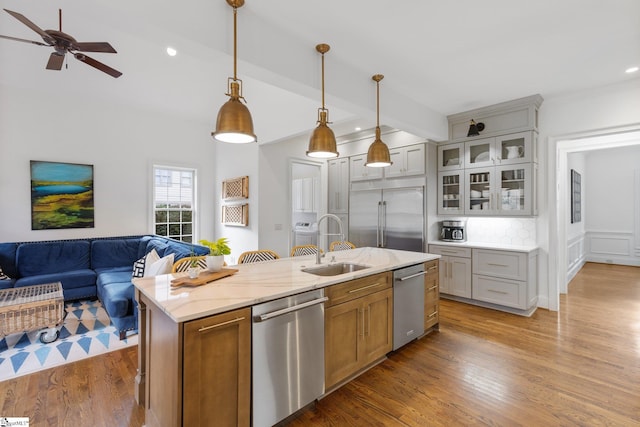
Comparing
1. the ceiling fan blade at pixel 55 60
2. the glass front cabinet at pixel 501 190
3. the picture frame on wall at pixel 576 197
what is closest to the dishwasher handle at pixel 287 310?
the ceiling fan blade at pixel 55 60

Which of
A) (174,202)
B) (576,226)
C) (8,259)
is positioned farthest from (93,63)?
(576,226)

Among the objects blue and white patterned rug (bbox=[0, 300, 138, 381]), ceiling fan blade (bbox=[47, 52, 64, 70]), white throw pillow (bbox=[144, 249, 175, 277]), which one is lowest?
blue and white patterned rug (bbox=[0, 300, 138, 381])

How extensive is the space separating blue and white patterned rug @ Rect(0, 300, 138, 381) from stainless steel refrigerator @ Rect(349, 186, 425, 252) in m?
3.60

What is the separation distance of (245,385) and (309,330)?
0.50 metres

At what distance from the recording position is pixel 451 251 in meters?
4.29

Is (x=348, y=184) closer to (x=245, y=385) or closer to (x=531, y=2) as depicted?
(x=531, y=2)

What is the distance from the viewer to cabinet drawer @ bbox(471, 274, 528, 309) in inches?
147

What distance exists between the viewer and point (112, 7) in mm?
1604

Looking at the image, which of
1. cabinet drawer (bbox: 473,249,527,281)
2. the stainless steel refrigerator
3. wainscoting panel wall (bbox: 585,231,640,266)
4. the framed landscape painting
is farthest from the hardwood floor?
wainscoting panel wall (bbox: 585,231,640,266)

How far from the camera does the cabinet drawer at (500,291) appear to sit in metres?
3.73

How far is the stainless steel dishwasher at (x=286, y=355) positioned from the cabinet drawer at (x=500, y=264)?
298cm

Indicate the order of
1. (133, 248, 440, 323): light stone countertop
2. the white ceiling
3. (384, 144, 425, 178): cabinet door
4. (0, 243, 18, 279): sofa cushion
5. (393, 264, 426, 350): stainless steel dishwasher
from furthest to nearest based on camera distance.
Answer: (384, 144, 425, 178): cabinet door, (0, 243, 18, 279): sofa cushion, (393, 264, 426, 350): stainless steel dishwasher, the white ceiling, (133, 248, 440, 323): light stone countertop

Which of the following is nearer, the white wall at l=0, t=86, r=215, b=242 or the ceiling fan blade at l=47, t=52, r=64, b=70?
the ceiling fan blade at l=47, t=52, r=64, b=70

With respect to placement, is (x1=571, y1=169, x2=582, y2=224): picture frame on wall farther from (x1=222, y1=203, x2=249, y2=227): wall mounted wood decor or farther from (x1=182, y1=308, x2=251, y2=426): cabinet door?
(x1=182, y1=308, x2=251, y2=426): cabinet door
